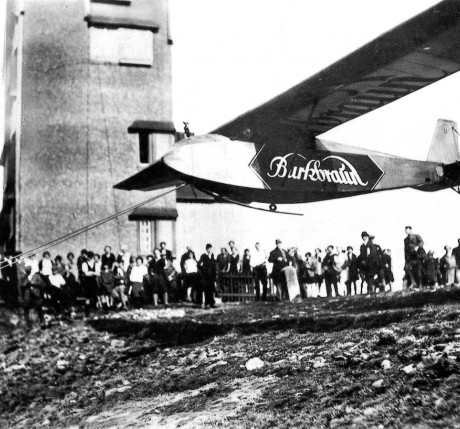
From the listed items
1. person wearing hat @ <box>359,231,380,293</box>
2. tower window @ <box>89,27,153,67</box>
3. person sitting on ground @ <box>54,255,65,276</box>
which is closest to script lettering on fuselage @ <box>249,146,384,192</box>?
person wearing hat @ <box>359,231,380,293</box>

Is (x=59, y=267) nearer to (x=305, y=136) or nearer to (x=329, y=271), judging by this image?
(x=329, y=271)

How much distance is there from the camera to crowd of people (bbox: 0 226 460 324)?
16562 millimetres

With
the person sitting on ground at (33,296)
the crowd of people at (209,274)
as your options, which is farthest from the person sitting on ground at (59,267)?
the person sitting on ground at (33,296)

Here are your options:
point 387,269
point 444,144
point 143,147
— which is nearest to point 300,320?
point 387,269

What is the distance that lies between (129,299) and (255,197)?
20.8ft

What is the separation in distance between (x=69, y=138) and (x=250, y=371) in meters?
19.7

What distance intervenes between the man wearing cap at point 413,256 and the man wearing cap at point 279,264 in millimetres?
3161

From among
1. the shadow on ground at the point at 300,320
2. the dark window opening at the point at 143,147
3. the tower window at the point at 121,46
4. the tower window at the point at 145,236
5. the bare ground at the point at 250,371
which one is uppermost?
the tower window at the point at 121,46

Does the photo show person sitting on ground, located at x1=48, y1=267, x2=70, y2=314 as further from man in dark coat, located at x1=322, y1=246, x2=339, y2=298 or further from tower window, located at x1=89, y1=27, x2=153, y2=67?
tower window, located at x1=89, y1=27, x2=153, y2=67

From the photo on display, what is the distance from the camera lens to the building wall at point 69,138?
2592 centimetres

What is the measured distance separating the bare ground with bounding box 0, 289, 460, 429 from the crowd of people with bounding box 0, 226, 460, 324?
2.19 meters

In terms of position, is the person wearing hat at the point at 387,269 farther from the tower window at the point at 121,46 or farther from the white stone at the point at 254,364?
the tower window at the point at 121,46

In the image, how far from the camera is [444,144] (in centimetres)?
1769

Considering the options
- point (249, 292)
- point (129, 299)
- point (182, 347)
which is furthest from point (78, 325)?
point (249, 292)
